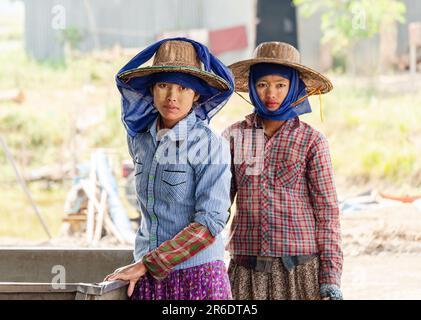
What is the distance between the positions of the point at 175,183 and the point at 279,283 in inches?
24.3

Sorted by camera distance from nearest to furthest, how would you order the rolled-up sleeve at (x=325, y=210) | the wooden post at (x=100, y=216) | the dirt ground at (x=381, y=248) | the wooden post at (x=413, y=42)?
1. the rolled-up sleeve at (x=325, y=210)
2. the dirt ground at (x=381, y=248)
3. the wooden post at (x=100, y=216)
4. the wooden post at (x=413, y=42)

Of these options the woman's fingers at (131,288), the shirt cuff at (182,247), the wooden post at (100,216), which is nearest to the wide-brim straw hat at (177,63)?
the shirt cuff at (182,247)

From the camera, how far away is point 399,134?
8.53 meters

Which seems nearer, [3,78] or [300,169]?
[300,169]

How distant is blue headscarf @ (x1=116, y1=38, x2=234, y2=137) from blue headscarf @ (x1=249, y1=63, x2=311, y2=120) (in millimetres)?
357

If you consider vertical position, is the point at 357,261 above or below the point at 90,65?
below

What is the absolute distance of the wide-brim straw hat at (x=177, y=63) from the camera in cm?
219

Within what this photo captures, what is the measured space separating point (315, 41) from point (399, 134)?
4.32 ft

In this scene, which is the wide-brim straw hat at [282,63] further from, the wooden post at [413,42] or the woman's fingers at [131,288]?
the wooden post at [413,42]

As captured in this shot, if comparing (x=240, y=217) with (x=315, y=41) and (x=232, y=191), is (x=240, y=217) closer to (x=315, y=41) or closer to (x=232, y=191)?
(x=232, y=191)

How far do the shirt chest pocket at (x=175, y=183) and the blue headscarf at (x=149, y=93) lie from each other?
0.19m

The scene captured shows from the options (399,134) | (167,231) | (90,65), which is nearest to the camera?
(167,231)

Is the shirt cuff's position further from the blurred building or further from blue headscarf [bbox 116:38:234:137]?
the blurred building

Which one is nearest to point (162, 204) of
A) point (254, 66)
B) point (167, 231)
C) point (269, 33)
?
point (167, 231)
